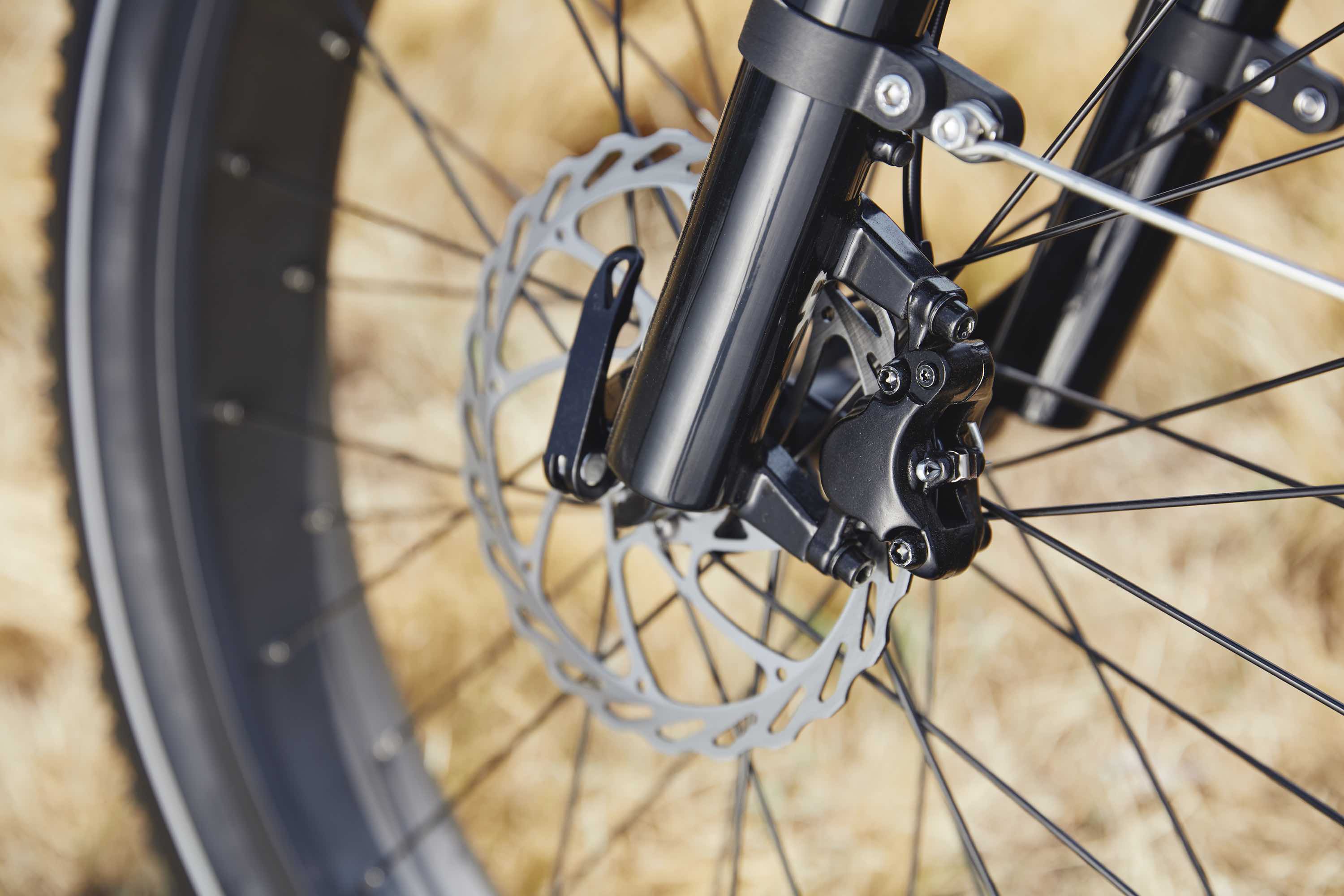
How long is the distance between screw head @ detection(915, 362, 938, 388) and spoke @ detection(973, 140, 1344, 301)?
0.21 feet

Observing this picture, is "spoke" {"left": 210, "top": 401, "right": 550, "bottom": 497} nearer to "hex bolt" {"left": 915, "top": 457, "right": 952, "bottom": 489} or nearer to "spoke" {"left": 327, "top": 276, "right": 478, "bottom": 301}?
"spoke" {"left": 327, "top": 276, "right": 478, "bottom": 301}

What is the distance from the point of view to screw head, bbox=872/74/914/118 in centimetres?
34

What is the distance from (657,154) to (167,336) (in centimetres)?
40

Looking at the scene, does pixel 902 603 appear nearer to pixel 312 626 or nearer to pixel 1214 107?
pixel 312 626

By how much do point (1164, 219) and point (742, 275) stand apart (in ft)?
0.42

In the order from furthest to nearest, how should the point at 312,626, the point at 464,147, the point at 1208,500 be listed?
the point at 464,147, the point at 312,626, the point at 1208,500

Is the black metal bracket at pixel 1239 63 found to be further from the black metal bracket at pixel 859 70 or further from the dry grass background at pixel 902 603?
the dry grass background at pixel 902 603

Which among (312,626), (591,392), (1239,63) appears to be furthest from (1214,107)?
(312,626)

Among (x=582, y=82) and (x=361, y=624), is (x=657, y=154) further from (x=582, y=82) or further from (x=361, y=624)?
(x=361, y=624)

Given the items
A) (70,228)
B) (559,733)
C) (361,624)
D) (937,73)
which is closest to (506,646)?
(559,733)

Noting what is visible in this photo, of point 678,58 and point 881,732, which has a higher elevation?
point 678,58

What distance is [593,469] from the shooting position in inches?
18.1

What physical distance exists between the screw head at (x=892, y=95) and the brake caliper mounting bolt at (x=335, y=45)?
424 mm

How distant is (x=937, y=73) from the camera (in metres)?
0.34
